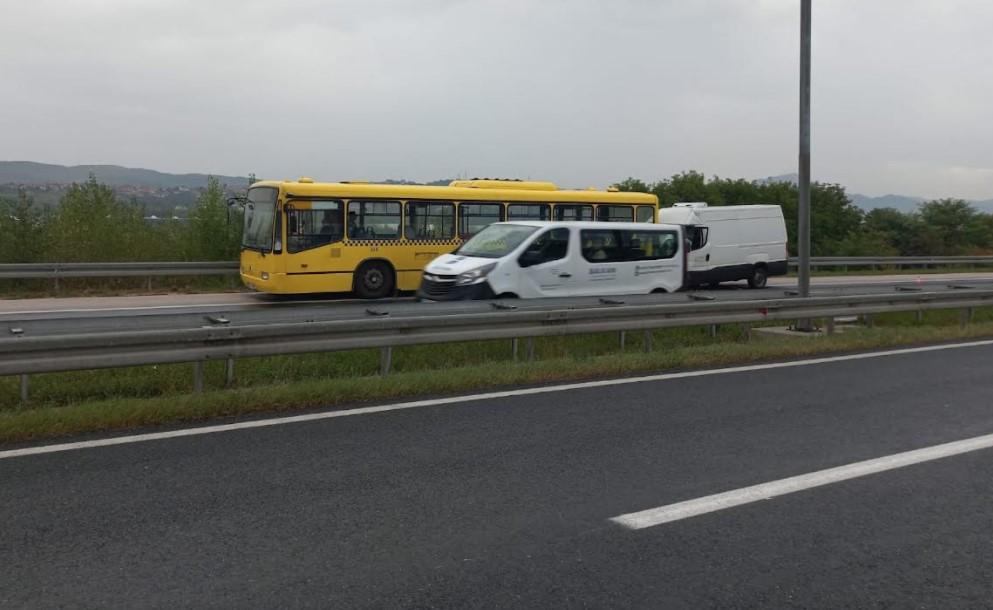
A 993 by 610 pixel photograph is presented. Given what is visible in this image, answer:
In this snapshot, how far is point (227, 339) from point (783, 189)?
168 ft

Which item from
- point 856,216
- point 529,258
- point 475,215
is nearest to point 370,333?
point 529,258

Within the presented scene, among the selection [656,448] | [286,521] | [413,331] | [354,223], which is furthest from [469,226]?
[286,521]

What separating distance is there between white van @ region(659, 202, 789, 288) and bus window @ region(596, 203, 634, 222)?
192 cm

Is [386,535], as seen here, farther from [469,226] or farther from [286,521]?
[469,226]

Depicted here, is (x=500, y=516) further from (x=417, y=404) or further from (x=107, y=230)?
(x=107, y=230)

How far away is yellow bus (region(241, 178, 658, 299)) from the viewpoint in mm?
18953

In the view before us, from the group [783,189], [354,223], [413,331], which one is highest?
[783,189]

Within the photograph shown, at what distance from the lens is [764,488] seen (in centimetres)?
542

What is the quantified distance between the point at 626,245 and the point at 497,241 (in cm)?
240

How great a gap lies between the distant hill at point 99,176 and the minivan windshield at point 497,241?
949 cm

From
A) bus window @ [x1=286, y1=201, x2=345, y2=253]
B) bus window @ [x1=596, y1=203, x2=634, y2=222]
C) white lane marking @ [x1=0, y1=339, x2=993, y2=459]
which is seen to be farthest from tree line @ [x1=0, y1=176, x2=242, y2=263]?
white lane marking @ [x1=0, y1=339, x2=993, y2=459]

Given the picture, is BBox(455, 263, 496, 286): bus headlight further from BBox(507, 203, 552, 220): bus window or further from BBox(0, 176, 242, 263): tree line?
BBox(0, 176, 242, 263): tree line

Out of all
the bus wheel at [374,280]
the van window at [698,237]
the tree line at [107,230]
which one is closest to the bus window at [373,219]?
the bus wheel at [374,280]

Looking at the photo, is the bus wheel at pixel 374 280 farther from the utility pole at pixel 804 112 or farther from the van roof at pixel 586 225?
the utility pole at pixel 804 112
